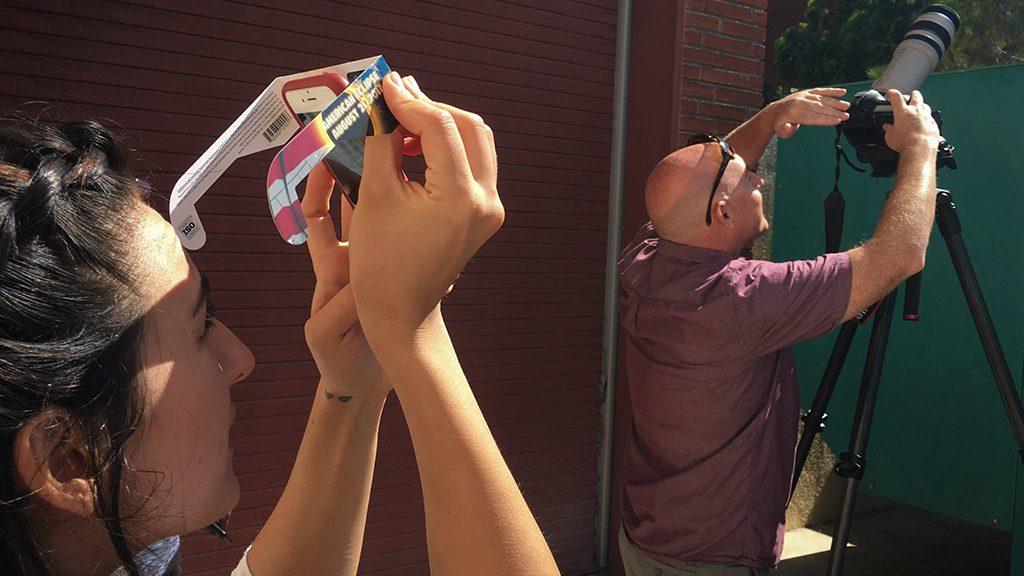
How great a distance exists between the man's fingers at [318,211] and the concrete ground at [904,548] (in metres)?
4.03

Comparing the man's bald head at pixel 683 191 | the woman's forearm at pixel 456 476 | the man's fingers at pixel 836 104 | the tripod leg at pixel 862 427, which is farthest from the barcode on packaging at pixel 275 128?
the tripod leg at pixel 862 427

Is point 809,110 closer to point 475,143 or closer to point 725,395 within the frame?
point 725,395

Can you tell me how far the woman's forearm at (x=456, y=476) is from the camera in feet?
2.66

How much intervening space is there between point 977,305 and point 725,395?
1121 millimetres

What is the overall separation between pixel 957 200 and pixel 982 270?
0.34m

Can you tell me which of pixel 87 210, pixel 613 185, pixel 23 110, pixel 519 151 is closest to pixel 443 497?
pixel 87 210

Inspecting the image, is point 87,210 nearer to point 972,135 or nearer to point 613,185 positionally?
point 613,185

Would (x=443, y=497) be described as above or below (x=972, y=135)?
below

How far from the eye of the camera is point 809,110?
8.48 ft

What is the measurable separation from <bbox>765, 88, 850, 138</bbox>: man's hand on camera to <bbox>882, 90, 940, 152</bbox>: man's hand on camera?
0.60 ft

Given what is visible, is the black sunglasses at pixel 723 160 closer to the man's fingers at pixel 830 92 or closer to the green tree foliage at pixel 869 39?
the man's fingers at pixel 830 92

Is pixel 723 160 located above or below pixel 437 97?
below

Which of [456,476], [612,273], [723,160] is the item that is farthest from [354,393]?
[612,273]

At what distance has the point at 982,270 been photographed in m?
3.62
